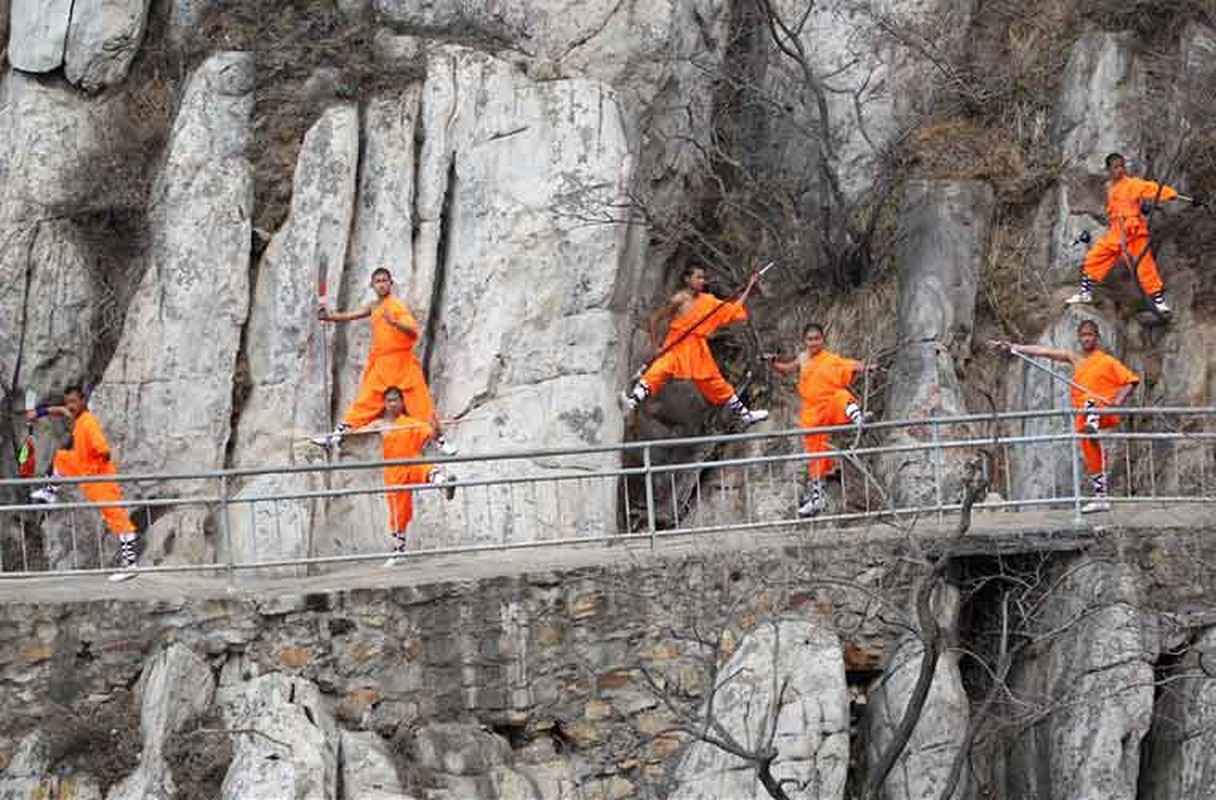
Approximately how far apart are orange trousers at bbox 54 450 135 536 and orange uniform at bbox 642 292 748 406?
410cm

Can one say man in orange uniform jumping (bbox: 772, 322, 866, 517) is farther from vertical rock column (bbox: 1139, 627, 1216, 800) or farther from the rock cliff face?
vertical rock column (bbox: 1139, 627, 1216, 800)

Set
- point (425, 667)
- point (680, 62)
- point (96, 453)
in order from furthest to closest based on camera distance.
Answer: point (680, 62), point (96, 453), point (425, 667)

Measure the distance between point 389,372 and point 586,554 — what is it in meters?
2.46

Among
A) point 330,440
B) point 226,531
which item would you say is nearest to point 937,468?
point 330,440

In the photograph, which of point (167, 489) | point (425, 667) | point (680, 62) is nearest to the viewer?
point (425, 667)

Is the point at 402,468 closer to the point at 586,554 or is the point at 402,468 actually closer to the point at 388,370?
the point at 388,370

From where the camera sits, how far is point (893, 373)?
21.6 metres

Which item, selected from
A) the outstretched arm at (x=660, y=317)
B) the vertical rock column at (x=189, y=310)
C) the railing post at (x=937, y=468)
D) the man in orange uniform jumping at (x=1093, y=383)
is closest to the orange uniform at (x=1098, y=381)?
the man in orange uniform jumping at (x=1093, y=383)

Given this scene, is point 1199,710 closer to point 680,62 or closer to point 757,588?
point 757,588

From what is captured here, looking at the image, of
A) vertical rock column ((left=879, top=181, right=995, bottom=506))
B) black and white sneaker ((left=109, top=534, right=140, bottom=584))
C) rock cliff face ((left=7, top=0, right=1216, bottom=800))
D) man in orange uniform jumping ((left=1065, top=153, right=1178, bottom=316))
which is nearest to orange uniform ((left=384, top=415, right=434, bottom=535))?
rock cliff face ((left=7, top=0, right=1216, bottom=800))

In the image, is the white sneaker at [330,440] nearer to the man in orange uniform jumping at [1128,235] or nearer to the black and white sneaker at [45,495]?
the black and white sneaker at [45,495]

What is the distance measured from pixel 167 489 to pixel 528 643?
14.5ft

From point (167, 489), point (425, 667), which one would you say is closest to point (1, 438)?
point (167, 489)

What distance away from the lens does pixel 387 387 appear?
66.4 feet
